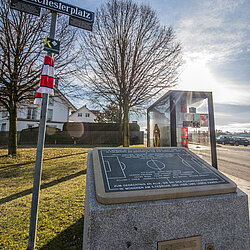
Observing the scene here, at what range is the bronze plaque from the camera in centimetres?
Result: 163

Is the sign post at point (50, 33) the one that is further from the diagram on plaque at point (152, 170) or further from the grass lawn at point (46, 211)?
the diagram on plaque at point (152, 170)

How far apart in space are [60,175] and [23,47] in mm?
6937

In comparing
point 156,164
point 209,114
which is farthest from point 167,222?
point 209,114

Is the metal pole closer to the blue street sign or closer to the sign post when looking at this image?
the sign post

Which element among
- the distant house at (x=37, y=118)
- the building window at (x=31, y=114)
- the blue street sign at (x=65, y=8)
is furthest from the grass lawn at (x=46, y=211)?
the building window at (x=31, y=114)

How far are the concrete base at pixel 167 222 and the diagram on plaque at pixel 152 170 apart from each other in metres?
0.21

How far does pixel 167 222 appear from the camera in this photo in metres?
1.65

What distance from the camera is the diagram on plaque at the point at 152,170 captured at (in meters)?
1.87

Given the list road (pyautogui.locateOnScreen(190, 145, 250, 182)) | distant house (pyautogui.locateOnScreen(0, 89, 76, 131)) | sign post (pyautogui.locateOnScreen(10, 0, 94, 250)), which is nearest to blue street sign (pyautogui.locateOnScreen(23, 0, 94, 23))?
sign post (pyautogui.locateOnScreen(10, 0, 94, 250))

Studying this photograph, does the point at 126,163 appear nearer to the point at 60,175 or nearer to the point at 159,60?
the point at 60,175

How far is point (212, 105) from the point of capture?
15.8 feet

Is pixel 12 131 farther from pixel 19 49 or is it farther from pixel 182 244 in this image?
pixel 182 244

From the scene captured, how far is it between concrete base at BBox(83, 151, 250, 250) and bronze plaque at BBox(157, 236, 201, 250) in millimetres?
41

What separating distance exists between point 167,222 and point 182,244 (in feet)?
1.04
